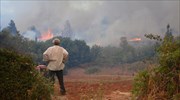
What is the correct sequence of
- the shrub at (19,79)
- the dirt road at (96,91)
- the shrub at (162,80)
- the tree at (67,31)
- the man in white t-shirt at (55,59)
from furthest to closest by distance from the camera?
the tree at (67,31), the man in white t-shirt at (55,59), the dirt road at (96,91), the shrub at (162,80), the shrub at (19,79)

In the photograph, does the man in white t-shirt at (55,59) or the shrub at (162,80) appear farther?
the man in white t-shirt at (55,59)

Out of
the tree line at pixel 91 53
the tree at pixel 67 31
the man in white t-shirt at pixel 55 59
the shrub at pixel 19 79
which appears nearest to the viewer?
the shrub at pixel 19 79

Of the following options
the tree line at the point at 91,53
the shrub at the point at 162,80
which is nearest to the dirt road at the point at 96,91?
the shrub at the point at 162,80

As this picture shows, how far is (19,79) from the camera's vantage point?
803 cm

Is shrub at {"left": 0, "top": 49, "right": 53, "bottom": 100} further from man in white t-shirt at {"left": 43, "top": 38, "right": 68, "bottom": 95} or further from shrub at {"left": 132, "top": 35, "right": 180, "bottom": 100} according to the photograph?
man in white t-shirt at {"left": 43, "top": 38, "right": 68, "bottom": 95}

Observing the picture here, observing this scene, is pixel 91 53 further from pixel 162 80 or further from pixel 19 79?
pixel 19 79

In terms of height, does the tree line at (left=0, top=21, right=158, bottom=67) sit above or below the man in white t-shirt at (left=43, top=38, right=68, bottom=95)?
above

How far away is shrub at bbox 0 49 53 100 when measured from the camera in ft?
25.8

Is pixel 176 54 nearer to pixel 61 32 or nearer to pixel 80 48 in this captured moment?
pixel 80 48

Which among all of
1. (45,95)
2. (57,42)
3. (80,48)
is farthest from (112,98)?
(80,48)

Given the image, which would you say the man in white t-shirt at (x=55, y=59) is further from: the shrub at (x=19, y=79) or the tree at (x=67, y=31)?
the tree at (x=67, y=31)

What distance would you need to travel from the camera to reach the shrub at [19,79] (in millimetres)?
7859

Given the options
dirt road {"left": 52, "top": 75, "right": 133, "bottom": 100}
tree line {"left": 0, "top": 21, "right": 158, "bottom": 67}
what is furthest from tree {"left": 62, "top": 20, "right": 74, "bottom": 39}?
dirt road {"left": 52, "top": 75, "right": 133, "bottom": 100}

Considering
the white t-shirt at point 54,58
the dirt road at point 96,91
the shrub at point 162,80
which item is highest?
the white t-shirt at point 54,58
